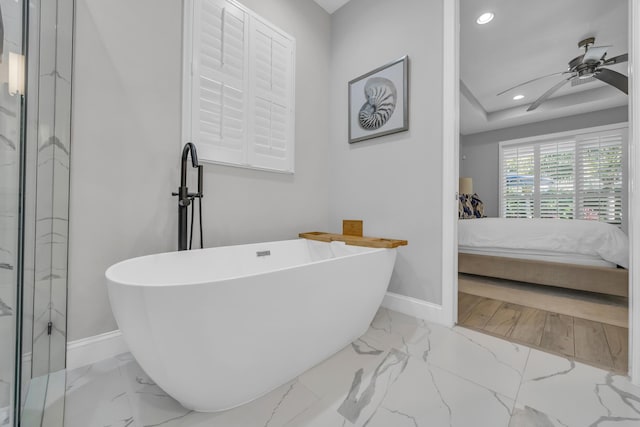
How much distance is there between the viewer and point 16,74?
25.0 inches

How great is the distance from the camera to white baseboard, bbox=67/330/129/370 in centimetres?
118

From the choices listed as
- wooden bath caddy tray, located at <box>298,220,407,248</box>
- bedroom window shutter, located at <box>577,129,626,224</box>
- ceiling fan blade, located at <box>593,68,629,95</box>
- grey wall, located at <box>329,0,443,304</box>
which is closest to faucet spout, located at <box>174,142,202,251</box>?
wooden bath caddy tray, located at <box>298,220,407,248</box>

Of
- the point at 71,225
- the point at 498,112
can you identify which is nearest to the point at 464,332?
the point at 71,225

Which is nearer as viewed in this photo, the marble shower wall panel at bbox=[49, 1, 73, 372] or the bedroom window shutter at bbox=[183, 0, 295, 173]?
the marble shower wall panel at bbox=[49, 1, 73, 372]

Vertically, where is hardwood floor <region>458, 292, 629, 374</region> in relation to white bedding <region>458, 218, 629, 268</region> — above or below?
below

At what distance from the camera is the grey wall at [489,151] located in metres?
4.47

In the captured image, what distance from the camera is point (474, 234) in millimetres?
2906

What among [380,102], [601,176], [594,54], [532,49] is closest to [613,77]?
[594,54]

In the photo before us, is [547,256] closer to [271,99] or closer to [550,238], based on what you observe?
[550,238]

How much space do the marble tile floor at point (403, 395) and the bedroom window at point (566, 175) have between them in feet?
14.2

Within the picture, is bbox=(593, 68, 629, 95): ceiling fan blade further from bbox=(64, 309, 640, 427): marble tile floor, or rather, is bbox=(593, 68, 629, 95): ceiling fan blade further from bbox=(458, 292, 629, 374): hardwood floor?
bbox=(64, 309, 640, 427): marble tile floor

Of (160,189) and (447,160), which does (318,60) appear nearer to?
(447,160)

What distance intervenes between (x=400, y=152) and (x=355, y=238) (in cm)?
75

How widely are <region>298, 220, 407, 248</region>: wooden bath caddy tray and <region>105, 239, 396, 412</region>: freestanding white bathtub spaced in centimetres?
14
